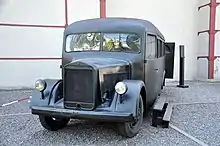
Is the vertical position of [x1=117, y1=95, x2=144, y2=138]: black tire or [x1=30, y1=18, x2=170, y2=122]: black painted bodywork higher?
[x1=30, y1=18, x2=170, y2=122]: black painted bodywork

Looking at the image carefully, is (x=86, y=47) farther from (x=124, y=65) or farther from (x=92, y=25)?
(x=124, y=65)

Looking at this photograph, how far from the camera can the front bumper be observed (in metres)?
3.55

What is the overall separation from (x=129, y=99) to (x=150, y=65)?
1335 mm

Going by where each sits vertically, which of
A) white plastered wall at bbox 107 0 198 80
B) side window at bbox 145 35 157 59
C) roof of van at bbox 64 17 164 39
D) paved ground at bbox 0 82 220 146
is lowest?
paved ground at bbox 0 82 220 146

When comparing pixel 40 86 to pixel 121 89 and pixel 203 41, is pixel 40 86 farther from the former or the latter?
pixel 203 41

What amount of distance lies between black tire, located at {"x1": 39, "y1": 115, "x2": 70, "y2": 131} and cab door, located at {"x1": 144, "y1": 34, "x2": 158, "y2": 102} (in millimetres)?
1511

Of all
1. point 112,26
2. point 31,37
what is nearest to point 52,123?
point 112,26

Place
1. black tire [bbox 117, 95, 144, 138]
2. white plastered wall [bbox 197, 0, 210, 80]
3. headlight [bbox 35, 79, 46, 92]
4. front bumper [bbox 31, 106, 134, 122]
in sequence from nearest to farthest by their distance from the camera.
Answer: front bumper [bbox 31, 106, 134, 122], black tire [bbox 117, 95, 144, 138], headlight [bbox 35, 79, 46, 92], white plastered wall [bbox 197, 0, 210, 80]

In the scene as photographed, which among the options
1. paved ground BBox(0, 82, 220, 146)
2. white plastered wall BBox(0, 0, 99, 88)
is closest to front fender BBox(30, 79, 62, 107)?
paved ground BBox(0, 82, 220, 146)

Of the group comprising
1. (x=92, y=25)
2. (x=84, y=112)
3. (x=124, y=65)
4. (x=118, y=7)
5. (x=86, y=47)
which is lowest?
(x=84, y=112)

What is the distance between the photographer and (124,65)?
4.29 meters

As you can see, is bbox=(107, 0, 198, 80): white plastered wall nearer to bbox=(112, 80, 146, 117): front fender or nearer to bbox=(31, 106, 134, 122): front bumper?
bbox=(112, 80, 146, 117): front fender

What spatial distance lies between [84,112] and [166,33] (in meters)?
8.62

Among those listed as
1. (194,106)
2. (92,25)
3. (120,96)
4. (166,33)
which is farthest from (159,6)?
(120,96)
